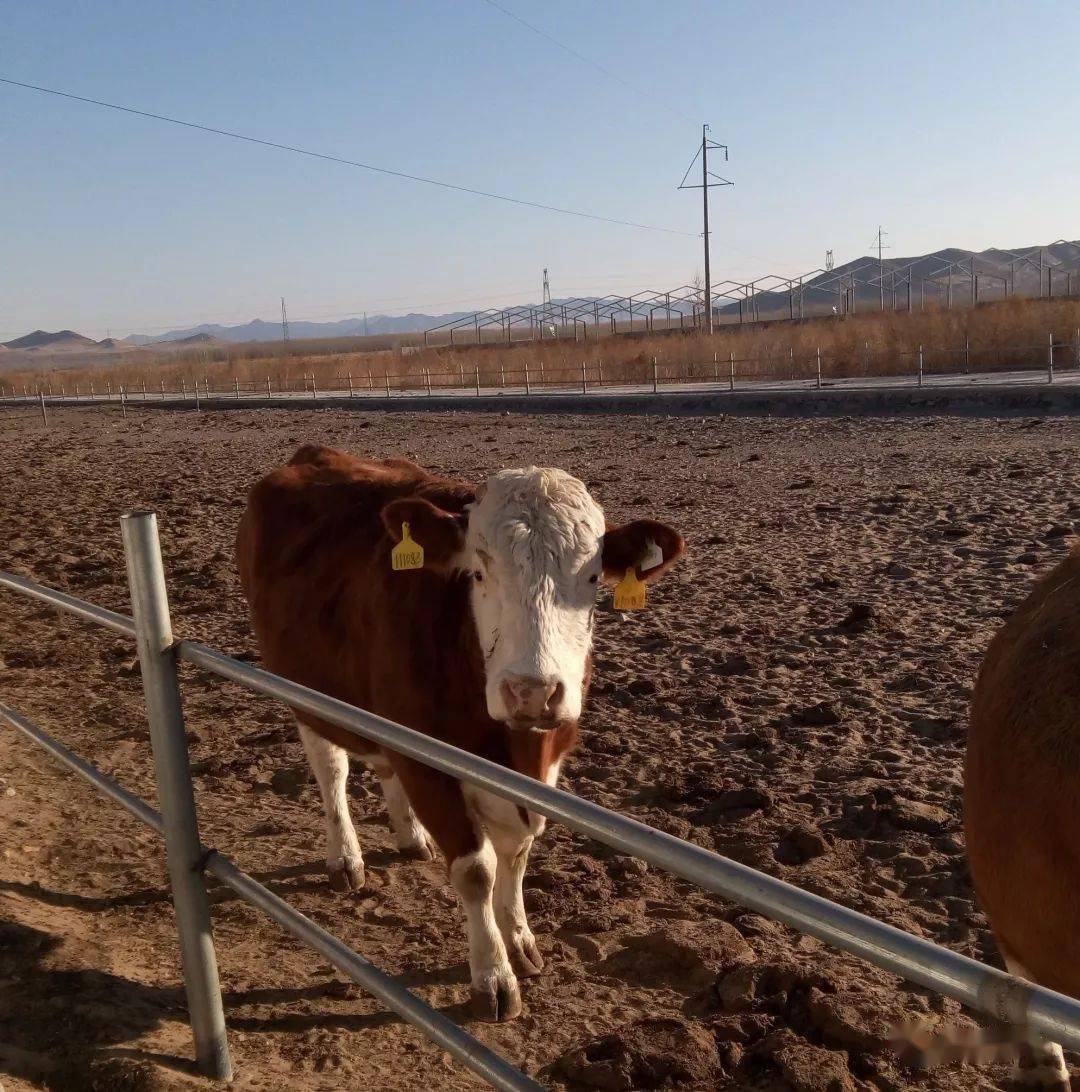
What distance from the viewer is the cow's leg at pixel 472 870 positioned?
341cm

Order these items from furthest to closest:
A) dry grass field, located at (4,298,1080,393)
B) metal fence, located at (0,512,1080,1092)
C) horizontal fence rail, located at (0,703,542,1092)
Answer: dry grass field, located at (4,298,1080,393) → horizontal fence rail, located at (0,703,542,1092) → metal fence, located at (0,512,1080,1092)

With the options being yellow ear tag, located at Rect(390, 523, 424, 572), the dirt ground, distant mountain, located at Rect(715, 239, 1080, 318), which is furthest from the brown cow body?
distant mountain, located at Rect(715, 239, 1080, 318)

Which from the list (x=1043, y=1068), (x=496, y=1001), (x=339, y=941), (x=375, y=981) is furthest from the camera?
(x=496, y=1001)

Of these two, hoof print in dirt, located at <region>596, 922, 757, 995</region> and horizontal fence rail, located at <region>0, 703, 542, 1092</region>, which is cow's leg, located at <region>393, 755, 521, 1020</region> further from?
horizontal fence rail, located at <region>0, 703, 542, 1092</region>

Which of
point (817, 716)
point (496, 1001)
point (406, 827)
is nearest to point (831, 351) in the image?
point (817, 716)

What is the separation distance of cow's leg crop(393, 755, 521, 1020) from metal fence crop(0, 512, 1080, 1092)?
0.88 m

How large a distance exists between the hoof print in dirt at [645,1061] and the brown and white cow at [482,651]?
1.21 feet

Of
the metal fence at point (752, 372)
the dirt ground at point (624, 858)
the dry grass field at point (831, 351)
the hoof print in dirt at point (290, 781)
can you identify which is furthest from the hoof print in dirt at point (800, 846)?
the dry grass field at point (831, 351)

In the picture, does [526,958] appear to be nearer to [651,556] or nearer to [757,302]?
[651,556]

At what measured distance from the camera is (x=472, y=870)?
11.2ft

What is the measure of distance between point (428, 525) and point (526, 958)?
Answer: 154cm

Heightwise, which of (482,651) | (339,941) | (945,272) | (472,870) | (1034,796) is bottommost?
(472,870)

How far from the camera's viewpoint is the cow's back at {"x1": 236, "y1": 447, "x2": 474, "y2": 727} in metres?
3.71

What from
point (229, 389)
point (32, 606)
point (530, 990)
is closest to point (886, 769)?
point (530, 990)
